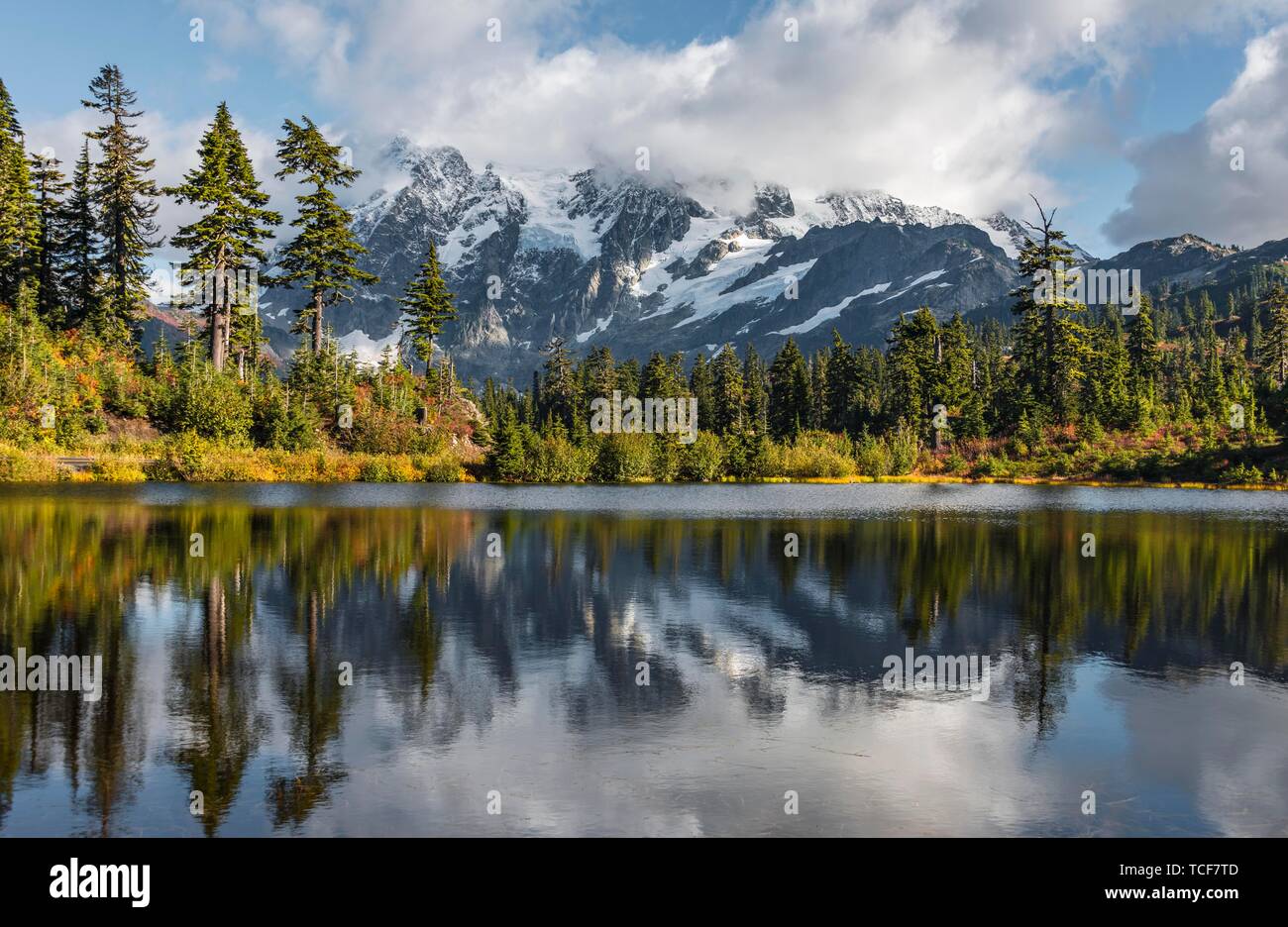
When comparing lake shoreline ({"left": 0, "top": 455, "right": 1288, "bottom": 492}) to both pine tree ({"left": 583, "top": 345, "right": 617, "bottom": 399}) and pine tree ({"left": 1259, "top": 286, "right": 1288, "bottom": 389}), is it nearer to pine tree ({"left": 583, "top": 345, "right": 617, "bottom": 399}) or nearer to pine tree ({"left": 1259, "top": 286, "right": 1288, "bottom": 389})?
pine tree ({"left": 583, "top": 345, "right": 617, "bottom": 399})

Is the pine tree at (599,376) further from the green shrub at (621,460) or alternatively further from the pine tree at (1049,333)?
the pine tree at (1049,333)

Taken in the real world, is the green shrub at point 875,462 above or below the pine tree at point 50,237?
below

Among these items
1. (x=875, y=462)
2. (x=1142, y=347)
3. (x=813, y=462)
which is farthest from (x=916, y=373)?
(x=1142, y=347)

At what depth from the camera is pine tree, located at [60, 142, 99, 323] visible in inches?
3460

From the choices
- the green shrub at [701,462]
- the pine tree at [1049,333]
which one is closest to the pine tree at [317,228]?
the green shrub at [701,462]

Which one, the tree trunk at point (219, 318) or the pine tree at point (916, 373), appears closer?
the tree trunk at point (219, 318)

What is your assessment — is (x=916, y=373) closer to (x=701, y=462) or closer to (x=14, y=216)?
(x=701, y=462)

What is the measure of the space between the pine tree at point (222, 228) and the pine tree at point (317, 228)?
13.5 feet

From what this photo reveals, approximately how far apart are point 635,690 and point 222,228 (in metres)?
78.1

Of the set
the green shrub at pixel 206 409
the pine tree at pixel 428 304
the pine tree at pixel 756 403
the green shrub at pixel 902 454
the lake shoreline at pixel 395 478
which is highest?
the pine tree at pixel 428 304

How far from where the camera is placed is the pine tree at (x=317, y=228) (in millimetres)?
88062
